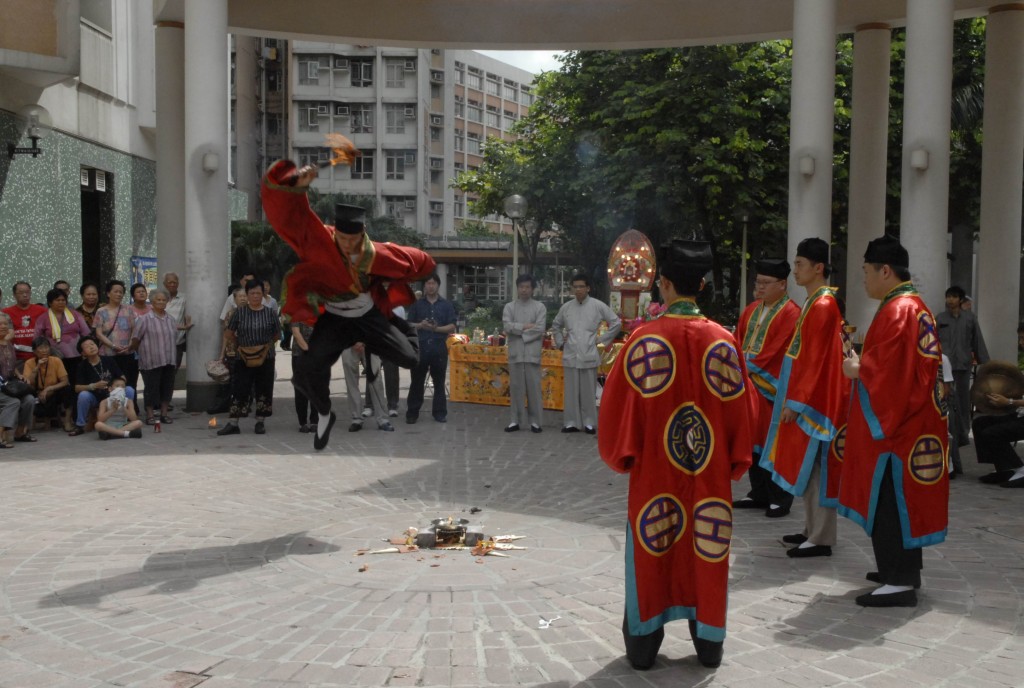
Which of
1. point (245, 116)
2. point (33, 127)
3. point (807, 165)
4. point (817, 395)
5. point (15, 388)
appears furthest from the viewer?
point (245, 116)

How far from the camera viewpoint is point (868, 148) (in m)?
16.7

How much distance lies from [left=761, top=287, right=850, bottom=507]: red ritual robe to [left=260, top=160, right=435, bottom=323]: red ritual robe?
293cm

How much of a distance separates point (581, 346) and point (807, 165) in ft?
12.9

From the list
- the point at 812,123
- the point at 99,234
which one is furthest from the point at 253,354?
the point at 99,234

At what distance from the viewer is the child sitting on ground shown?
1190 centimetres

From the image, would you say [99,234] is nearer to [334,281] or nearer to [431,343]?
[431,343]

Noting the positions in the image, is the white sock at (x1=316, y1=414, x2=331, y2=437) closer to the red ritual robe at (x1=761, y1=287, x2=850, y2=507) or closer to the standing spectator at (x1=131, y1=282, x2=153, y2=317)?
the red ritual robe at (x1=761, y1=287, x2=850, y2=507)

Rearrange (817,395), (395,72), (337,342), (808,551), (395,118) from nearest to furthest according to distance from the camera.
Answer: (817,395)
(808,551)
(337,342)
(395,72)
(395,118)

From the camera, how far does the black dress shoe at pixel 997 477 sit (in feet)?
32.0

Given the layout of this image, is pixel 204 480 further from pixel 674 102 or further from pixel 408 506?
pixel 674 102

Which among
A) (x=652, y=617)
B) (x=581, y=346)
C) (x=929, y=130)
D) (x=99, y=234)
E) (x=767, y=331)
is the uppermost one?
(x=929, y=130)

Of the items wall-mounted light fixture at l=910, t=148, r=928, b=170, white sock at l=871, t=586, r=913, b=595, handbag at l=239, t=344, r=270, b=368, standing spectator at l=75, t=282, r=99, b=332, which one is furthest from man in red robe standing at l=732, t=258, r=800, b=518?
standing spectator at l=75, t=282, r=99, b=332

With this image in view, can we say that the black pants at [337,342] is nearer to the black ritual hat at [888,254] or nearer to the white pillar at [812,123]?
the black ritual hat at [888,254]

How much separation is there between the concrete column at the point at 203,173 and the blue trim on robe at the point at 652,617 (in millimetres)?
10657
